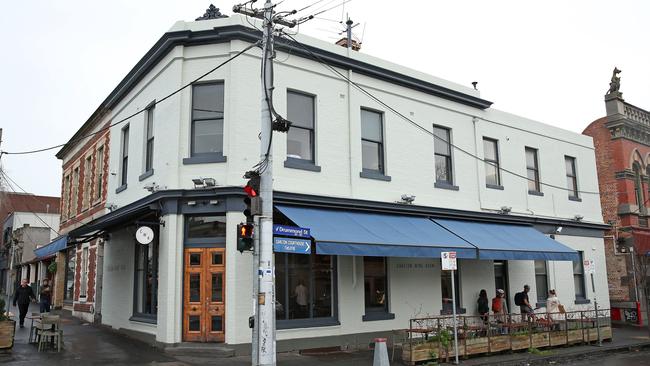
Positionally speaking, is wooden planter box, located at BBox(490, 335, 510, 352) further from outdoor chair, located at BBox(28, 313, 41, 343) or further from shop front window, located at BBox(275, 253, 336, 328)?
outdoor chair, located at BBox(28, 313, 41, 343)

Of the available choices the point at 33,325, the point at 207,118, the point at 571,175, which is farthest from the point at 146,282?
the point at 571,175

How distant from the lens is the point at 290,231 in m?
11.6

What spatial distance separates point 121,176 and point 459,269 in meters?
11.7

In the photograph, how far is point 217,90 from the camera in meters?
14.9

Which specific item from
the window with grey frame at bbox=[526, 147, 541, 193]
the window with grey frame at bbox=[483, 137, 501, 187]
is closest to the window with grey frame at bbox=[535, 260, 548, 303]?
the window with grey frame at bbox=[526, 147, 541, 193]

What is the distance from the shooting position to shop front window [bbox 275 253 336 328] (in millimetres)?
14414

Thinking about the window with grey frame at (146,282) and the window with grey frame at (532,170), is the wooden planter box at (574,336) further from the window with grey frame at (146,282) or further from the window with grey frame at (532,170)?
the window with grey frame at (146,282)

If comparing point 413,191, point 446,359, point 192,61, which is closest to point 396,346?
point 446,359

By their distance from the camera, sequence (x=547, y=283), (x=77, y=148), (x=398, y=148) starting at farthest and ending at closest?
(x=77, y=148) < (x=547, y=283) < (x=398, y=148)

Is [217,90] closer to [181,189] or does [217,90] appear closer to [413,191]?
[181,189]

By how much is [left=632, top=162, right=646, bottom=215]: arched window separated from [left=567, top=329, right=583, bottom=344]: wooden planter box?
12.9 m

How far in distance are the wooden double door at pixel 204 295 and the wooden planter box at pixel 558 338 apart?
30.4 feet

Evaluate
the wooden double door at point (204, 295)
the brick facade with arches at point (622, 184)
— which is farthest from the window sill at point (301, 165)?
the brick facade with arches at point (622, 184)

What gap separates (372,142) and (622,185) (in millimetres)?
15447
